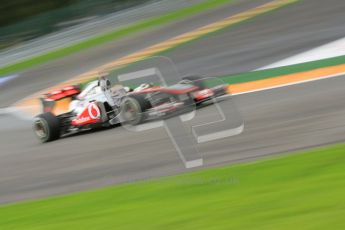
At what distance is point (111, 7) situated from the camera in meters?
27.9

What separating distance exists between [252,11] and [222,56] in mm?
4955

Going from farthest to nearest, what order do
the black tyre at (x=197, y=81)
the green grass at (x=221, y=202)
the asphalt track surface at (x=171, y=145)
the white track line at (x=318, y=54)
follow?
the white track line at (x=318, y=54) < the black tyre at (x=197, y=81) < the asphalt track surface at (x=171, y=145) < the green grass at (x=221, y=202)

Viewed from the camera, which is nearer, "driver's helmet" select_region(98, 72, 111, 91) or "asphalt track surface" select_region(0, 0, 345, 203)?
"asphalt track surface" select_region(0, 0, 345, 203)

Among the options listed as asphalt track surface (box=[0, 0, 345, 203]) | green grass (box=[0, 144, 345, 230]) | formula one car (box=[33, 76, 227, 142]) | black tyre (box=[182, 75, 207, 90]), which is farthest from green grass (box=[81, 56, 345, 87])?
green grass (box=[0, 144, 345, 230])

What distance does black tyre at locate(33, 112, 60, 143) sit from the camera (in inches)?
464

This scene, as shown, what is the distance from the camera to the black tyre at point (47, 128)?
11.8 m

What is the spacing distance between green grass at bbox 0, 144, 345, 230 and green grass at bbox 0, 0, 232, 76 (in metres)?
16.2

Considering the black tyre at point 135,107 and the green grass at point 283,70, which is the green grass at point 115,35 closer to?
the green grass at point 283,70

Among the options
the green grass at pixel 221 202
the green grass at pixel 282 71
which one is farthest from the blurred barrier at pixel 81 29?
the green grass at pixel 221 202

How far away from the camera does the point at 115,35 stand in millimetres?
24281

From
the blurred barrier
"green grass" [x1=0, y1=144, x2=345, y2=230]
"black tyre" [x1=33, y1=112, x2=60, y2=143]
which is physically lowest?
the blurred barrier

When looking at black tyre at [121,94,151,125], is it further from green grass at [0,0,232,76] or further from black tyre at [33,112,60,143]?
green grass at [0,0,232,76]

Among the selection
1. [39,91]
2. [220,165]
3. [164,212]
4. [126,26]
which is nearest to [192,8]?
[126,26]

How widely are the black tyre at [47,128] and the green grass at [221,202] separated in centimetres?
382
